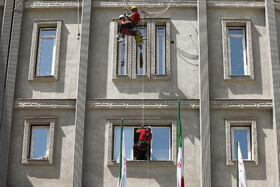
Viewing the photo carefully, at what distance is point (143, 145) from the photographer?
1861 centimetres

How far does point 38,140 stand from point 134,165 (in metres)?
3.63

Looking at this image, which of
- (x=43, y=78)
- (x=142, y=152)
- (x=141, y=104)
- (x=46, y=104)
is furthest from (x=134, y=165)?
(x=43, y=78)

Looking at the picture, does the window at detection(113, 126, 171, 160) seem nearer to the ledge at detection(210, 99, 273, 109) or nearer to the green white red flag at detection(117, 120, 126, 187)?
the green white red flag at detection(117, 120, 126, 187)

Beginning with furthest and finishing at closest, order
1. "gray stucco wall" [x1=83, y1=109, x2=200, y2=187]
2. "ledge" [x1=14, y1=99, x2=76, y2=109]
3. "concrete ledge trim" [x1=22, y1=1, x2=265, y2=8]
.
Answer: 1. "concrete ledge trim" [x1=22, y1=1, x2=265, y2=8]
2. "ledge" [x1=14, y1=99, x2=76, y2=109]
3. "gray stucco wall" [x1=83, y1=109, x2=200, y2=187]

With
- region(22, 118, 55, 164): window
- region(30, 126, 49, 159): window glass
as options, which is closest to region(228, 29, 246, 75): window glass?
region(22, 118, 55, 164): window

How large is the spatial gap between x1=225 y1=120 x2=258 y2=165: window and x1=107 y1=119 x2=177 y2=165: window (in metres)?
1.90

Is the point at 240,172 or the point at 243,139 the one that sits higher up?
the point at 243,139

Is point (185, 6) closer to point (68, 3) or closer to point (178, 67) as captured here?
point (178, 67)

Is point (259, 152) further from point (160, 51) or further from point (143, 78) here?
point (160, 51)

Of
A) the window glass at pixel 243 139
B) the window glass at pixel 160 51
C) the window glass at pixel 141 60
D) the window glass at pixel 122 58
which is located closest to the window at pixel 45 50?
the window glass at pixel 122 58

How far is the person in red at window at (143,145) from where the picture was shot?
18.5 metres

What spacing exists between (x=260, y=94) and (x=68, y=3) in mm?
8014

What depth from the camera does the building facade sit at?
18.8 m

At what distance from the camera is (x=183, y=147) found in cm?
1905
